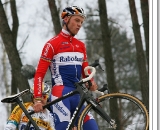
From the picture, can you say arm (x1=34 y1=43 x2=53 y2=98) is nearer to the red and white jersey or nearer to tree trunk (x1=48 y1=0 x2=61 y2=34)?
the red and white jersey

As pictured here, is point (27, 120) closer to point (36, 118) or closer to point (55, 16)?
point (36, 118)

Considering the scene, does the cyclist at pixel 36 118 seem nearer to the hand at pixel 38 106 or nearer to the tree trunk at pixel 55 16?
the hand at pixel 38 106

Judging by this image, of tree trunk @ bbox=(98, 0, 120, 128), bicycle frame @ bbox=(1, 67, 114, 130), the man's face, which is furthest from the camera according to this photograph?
tree trunk @ bbox=(98, 0, 120, 128)

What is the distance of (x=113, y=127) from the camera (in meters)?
5.48

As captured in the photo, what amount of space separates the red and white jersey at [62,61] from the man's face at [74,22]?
0.09 meters

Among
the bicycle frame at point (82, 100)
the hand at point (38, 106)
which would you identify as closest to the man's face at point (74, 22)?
the bicycle frame at point (82, 100)

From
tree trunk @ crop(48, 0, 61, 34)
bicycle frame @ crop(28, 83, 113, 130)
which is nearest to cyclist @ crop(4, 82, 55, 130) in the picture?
bicycle frame @ crop(28, 83, 113, 130)

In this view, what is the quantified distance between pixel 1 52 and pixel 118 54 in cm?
1075

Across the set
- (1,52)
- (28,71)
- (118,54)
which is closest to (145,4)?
(28,71)

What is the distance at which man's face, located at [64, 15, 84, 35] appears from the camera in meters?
6.09

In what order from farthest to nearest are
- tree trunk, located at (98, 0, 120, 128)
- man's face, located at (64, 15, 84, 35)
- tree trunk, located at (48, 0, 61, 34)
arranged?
tree trunk, located at (98, 0, 120, 128) → tree trunk, located at (48, 0, 61, 34) → man's face, located at (64, 15, 84, 35)

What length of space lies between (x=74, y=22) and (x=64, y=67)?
57 cm

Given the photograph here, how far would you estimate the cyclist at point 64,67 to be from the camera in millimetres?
6008

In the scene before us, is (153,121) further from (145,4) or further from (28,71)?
(145,4)
